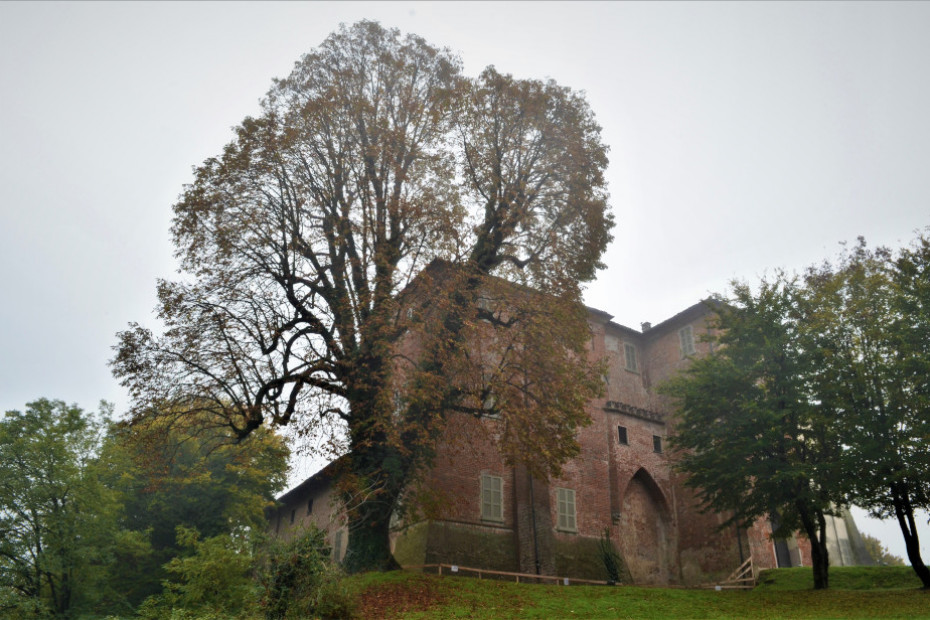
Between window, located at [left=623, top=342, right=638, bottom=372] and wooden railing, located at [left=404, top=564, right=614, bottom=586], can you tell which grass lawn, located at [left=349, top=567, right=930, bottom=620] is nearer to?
wooden railing, located at [left=404, top=564, right=614, bottom=586]

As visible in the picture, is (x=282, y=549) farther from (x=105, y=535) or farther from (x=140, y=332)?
(x=105, y=535)

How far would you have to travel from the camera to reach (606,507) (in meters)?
28.2

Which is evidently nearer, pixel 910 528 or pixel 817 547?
pixel 910 528

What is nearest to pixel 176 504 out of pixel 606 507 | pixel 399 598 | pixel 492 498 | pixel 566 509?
pixel 492 498

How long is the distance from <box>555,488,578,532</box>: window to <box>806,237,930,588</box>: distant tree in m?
10.7

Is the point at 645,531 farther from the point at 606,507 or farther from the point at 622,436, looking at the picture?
the point at 622,436

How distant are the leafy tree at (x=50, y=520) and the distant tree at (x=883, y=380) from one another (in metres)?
24.0

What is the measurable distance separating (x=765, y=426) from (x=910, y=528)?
453 centimetres

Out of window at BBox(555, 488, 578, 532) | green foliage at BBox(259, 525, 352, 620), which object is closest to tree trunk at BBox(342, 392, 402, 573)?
green foliage at BBox(259, 525, 352, 620)

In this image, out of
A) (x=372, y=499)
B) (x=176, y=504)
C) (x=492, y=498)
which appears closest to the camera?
(x=372, y=499)

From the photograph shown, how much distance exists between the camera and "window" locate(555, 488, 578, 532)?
86.4ft

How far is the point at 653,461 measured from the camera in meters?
30.9

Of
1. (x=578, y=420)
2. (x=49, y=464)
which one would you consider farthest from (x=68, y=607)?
(x=578, y=420)

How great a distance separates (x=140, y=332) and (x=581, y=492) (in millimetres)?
18073
